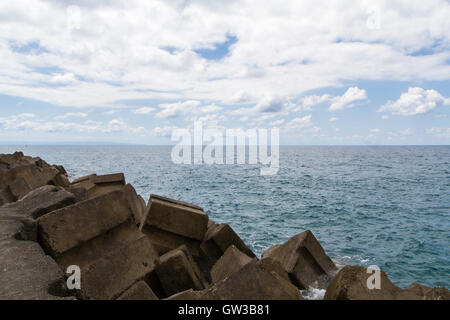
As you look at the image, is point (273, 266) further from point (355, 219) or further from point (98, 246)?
point (355, 219)

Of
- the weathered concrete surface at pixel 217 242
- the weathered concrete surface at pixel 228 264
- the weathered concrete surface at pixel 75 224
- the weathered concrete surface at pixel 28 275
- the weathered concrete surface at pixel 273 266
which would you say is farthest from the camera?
the weathered concrete surface at pixel 217 242

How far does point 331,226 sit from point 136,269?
10.8m

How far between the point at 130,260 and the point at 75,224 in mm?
803

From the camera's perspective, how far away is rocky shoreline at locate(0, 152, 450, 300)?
2850mm

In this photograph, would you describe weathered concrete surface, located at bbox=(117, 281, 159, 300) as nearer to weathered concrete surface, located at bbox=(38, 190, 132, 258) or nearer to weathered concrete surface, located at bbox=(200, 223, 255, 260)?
weathered concrete surface, located at bbox=(38, 190, 132, 258)

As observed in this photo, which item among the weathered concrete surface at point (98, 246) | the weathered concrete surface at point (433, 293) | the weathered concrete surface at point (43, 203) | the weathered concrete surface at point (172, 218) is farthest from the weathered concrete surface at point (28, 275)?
the weathered concrete surface at point (433, 293)

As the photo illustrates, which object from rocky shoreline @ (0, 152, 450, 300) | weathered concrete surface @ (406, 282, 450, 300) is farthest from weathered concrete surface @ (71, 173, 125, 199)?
weathered concrete surface @ (406, 282, 450, 300)

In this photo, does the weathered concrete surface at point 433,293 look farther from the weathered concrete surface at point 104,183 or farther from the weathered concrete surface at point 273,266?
the weathered concrete surface at point 104,183

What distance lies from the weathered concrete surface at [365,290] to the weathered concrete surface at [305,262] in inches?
94.1

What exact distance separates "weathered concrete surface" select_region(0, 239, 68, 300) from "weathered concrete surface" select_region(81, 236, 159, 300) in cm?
33

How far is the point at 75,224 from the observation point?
3844 millimetres

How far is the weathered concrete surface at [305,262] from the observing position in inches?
230
